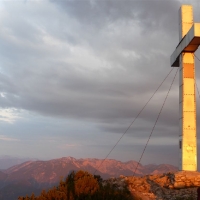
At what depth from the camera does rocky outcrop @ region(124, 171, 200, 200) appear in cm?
1371

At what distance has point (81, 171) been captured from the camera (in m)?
14.7

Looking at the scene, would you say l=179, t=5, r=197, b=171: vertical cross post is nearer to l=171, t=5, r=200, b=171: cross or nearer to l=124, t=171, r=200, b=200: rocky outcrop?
l=171, t=5, r=200, b=171: cross

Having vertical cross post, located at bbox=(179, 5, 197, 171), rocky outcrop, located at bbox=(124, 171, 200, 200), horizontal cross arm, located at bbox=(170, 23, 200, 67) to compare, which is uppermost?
horizontal cross arm, located at bbox=(170, 23, 200, 67)

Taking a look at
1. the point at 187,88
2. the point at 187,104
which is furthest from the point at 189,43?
the point at 187,104

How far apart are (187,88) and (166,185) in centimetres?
543

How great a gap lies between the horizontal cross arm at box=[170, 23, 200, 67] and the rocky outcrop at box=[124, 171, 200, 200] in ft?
22.4

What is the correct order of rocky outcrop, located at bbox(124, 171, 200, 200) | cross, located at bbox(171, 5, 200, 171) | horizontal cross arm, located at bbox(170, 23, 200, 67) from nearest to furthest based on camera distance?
1. rocky outcrop, located at bbox(124, 171, 200, 200)
2. horizontal cross arm, located at bbox(170, 23, 200, 67)
3. cross, located at bbox(171, 5, 200, 171)

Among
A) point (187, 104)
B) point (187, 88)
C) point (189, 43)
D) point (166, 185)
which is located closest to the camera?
point (166, 185)

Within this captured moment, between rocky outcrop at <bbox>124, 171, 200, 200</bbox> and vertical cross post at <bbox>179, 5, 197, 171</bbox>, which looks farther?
vertical cross post at <bbox>179, 5, 197, 171</bbox>

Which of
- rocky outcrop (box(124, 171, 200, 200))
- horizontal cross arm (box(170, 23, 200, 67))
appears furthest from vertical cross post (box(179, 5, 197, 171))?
rocky outcrop (box(124, 171, 200, 200))

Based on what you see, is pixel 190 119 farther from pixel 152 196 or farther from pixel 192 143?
pixel 152 196

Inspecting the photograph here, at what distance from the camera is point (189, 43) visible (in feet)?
55.1

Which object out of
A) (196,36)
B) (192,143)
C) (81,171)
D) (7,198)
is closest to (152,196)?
(81,171)

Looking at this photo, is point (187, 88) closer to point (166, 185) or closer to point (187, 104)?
point (187, 104)
